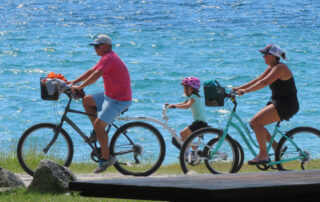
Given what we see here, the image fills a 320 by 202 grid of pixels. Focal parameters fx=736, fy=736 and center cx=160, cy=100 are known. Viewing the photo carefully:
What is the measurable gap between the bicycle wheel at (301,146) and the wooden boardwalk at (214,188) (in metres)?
4.04

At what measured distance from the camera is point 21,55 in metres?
40.2

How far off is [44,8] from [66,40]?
11.3 meters

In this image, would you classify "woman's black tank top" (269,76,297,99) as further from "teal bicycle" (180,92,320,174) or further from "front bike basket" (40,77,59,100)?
"front bike basket" (40,77,59,100)

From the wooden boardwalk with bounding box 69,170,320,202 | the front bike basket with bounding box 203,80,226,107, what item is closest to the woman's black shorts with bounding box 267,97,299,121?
the front bike basket with bounding box 203,80,226,107

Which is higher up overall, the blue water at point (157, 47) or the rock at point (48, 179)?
the rock at point (48, 179)

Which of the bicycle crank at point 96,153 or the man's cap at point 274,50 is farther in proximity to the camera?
the bicycle crank at point 96,153

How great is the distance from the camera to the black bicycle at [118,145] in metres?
8.66

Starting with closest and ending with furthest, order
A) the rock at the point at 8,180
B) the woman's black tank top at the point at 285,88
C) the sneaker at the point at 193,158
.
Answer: the rock at the point at 8,180
the woman's black tank top at the point at 285,88
the sneaker at the point at 193,158

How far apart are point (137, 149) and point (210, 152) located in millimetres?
892

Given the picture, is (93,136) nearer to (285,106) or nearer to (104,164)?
(104,164)

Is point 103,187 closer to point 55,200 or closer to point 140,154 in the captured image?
point 55,200

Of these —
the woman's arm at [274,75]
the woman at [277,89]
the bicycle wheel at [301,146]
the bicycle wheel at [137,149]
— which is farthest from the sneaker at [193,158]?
the woman's arm at [274,75]

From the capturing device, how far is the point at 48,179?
7746 millimetres

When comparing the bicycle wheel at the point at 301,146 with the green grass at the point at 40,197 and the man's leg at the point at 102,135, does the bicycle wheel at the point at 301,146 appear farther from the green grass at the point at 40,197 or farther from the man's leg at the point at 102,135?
the green grass at the point at 40,197
